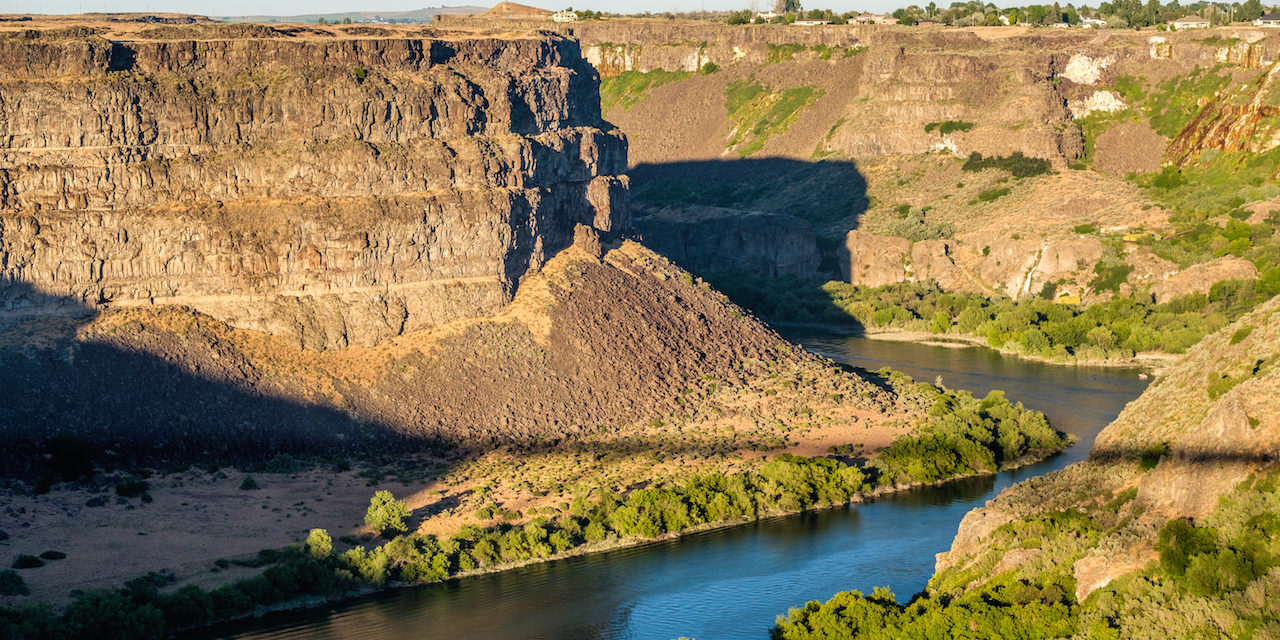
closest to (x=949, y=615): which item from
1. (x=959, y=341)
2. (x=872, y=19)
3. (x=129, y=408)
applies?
(x=129, y=408)

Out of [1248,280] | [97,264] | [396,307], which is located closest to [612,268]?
[396,307]

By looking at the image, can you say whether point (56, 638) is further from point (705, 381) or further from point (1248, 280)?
point (1248, 280)

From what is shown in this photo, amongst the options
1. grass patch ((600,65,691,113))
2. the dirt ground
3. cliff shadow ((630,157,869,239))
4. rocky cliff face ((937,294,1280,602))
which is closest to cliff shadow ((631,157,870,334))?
cliff shadow ((630,157,869,239))

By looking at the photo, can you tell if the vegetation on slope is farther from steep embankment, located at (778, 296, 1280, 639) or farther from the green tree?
the green tree

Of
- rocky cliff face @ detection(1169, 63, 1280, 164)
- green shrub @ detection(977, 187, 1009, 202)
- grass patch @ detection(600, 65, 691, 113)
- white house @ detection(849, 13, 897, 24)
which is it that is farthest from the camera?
white house @ detection(849, 13, 897, 24)

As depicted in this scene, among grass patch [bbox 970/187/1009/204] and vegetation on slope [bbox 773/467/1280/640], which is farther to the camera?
grass patch [bbox 970/187/1009/204]

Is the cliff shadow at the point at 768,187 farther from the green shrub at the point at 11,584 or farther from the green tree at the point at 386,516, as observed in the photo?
the green shrub at the point at 11,584
